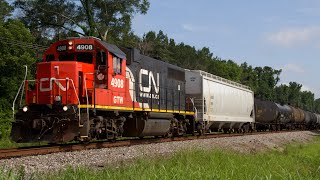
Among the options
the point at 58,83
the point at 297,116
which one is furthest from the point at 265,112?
the point at 58,83

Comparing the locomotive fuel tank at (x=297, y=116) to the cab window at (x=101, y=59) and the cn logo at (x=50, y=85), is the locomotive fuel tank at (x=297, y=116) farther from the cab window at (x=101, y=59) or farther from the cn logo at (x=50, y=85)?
the cn logo at (x=50, y=85)

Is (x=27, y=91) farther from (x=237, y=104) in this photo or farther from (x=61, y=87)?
(x=237, y=104)

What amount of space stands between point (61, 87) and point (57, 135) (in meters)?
1.66

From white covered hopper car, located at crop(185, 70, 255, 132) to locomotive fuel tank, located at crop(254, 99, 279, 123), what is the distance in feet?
7.83

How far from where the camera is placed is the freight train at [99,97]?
1320cm

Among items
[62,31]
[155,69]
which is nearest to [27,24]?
[62,31]

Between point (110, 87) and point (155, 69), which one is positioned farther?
point (155, 69)

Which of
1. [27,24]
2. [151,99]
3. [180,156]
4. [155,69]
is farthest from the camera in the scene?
[27,24]

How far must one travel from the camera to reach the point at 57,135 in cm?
1307

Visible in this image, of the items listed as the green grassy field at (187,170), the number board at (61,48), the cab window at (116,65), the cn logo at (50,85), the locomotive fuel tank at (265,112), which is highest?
the number board at (61,48)

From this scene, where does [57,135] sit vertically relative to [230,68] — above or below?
below

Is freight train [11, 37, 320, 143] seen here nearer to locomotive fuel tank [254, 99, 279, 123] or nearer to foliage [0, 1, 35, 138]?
locomotive fuel tank [254, 99, 279, 123]

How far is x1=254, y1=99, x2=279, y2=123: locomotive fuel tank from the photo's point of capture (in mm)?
37531

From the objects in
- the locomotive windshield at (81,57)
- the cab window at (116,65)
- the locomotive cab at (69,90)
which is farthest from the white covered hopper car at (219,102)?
the locomotive windshield at (81,57)
